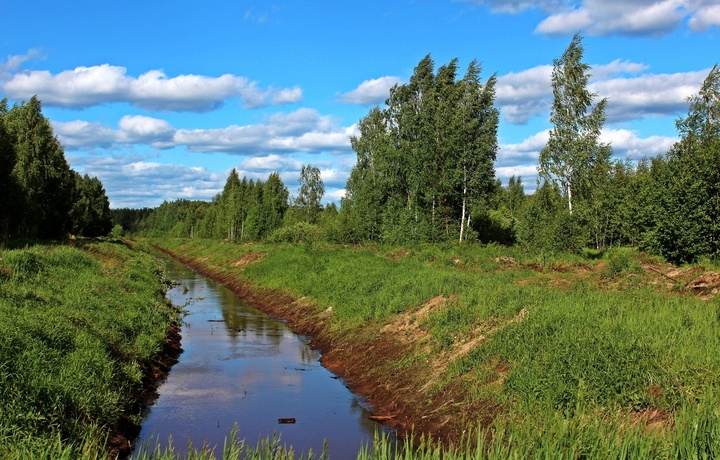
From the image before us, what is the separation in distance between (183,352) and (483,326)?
11.5m

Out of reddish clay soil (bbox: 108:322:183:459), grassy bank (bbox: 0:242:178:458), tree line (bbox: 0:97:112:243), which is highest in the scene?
tree line (bbox: 0:97:112:243)

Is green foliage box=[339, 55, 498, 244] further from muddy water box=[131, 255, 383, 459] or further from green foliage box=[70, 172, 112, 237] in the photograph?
green foliage box=[70, 172, 112, 237]

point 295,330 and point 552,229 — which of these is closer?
point 295,330

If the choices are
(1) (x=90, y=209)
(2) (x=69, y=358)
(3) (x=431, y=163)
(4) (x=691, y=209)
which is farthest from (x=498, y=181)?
(1) (x=90, y=209)

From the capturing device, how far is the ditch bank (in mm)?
11805

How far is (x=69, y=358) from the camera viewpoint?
11.5 m

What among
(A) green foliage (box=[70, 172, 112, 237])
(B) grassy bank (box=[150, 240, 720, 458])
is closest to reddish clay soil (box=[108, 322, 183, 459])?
(B) grassy bank (box=[150, 240, 720, 458])

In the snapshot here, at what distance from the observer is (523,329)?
13328 mm

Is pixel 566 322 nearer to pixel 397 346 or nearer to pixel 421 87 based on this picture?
pixel 397 346

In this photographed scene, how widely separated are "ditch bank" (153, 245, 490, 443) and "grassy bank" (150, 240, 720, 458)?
5 centimetres

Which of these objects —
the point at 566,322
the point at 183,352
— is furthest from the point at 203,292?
the point at 566,322

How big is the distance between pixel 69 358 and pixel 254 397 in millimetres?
5044

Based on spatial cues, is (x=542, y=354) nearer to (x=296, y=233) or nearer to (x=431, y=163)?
(x=431, y=163)

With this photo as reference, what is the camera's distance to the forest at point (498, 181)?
28234mm
